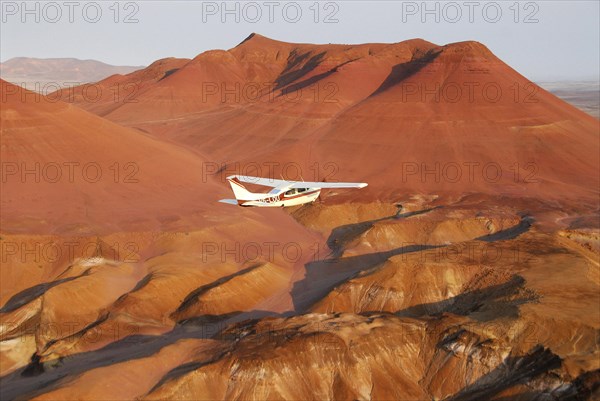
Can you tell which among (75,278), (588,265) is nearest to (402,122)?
(588,265)

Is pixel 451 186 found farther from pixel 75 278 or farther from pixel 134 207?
pixel 75 278

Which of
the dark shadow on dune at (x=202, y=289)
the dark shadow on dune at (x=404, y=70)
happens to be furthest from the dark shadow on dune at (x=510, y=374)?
the dark shadow on dune at (x=404, y=70)

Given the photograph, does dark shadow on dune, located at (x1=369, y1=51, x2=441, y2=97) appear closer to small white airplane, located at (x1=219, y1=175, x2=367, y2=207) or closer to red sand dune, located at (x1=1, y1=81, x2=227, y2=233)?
red sand dune, located at (x1=1, y1=81, x2=227, y2=233)

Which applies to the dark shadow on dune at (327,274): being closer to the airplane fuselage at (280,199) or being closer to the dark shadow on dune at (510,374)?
the airplane fuselage at (280,199)

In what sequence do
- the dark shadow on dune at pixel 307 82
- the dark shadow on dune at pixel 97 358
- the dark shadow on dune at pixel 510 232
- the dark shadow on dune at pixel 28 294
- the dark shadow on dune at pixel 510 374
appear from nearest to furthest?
1. the dark shadow on dune at pixel 510 374
2. the dark shadow on dune at pixel 97 358
3. the dark shadow on dune at pixel 28 294
4. the dark shadow on dune at pixel 510 232
5. the dark shadow on dune at pixel 307 82

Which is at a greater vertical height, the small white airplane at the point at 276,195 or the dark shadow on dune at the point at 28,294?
the small white airplane at the point at 276,195

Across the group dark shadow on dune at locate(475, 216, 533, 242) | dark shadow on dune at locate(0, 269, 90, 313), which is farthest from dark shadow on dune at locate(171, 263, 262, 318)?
dark shadow on dune at locate(475, 216, 533, 242)

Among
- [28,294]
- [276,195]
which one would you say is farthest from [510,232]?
[28,294]
